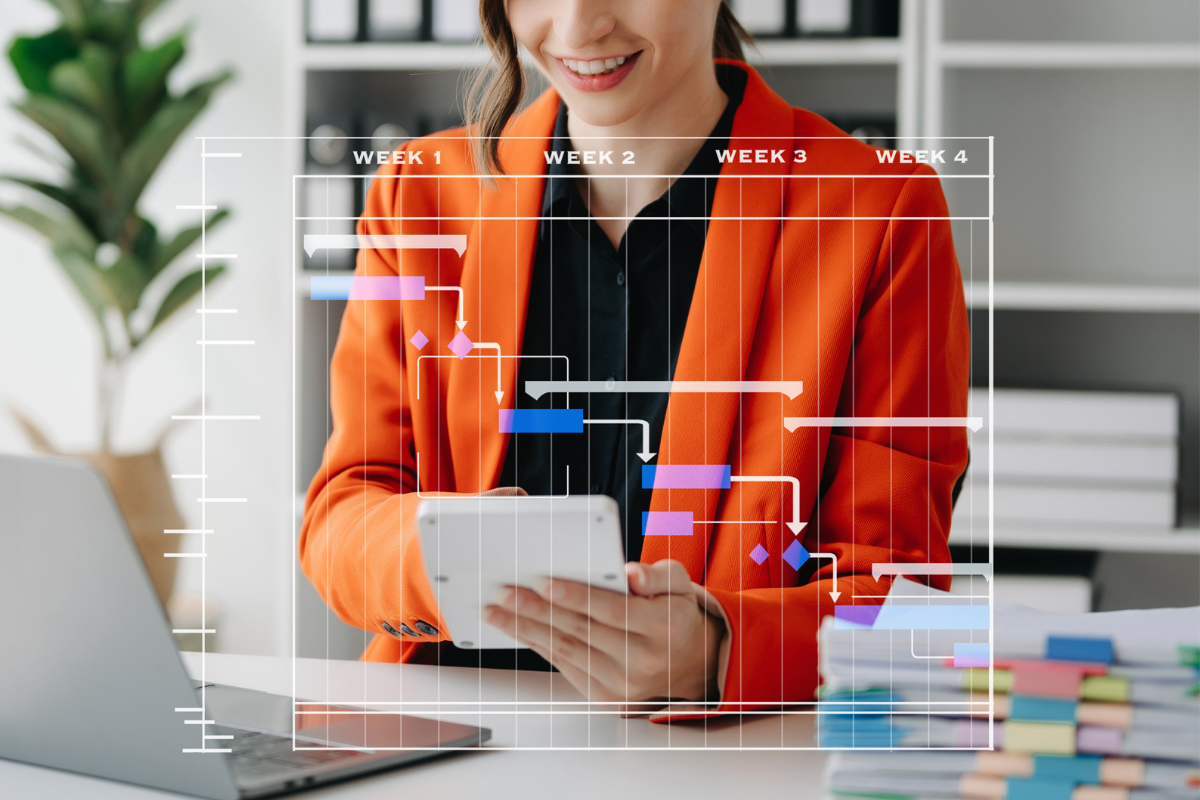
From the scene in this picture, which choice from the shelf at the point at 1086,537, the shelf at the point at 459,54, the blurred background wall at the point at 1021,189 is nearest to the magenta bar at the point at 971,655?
the blurred background wall at the point at 1021,189

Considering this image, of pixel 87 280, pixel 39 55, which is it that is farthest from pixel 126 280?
pixel 39 55

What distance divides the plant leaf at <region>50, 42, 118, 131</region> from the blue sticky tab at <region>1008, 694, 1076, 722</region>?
6.03 feet

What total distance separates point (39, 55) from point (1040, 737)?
196 centimetres

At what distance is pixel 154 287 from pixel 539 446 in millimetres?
1364

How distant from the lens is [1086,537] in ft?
5.10

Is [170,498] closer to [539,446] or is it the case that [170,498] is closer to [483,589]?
[539,446]

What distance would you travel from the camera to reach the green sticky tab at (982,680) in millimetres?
522

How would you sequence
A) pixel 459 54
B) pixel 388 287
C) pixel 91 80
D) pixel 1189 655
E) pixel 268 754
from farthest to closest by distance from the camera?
pixel 91 80 < pixel 459 54 < pixel 388 287 < pixel 268 754 < pixel 1189 655

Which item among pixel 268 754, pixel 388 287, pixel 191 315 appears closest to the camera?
pixel 268 754

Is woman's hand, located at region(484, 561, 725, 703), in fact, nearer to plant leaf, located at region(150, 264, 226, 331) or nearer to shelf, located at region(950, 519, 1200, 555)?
shelf, located at region(950, 519, 1200, 555)

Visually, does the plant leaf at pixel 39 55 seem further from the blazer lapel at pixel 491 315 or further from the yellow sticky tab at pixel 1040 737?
the yellow sticky tab at pixel 1040 737

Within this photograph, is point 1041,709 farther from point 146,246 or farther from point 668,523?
point 146,246

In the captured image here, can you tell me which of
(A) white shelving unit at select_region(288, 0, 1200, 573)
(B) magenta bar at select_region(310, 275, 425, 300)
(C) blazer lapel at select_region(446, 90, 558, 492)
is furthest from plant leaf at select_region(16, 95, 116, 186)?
(C) blazer lapel at select_region(446, 90, 558, 492)

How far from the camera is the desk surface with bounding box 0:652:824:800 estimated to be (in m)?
0.61
